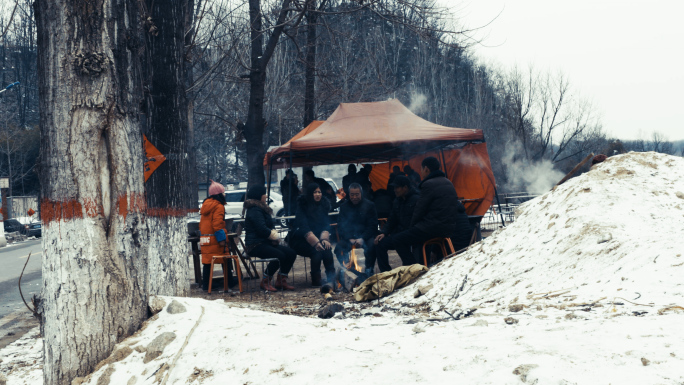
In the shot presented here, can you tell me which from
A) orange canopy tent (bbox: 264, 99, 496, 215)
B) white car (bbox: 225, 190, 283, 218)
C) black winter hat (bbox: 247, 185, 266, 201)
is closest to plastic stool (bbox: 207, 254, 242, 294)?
black winter hat (bbox: 247, 185, 266, 201)

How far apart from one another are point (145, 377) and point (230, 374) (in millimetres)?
601

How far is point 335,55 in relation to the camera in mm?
25297

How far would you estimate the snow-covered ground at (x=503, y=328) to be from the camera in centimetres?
263

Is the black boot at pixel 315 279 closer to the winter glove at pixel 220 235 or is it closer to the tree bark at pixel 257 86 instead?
the winter glove at pixel 220 235

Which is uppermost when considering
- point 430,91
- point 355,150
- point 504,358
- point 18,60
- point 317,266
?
point 18,60

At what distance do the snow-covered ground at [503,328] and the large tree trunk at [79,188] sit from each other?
0.28m

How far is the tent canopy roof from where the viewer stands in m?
10.1

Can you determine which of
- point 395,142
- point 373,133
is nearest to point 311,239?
point 395,142

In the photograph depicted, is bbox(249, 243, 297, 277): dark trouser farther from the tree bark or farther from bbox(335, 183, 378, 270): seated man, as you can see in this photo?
the tree bark

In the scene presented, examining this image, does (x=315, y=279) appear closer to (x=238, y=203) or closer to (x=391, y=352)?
(x=391, y=352)

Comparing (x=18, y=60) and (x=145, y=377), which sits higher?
(x=18, y=60)

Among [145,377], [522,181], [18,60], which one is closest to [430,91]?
[522,181]

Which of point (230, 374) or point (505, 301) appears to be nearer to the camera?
point (230, 374)

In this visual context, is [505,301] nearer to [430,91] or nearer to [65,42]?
[65,42]
